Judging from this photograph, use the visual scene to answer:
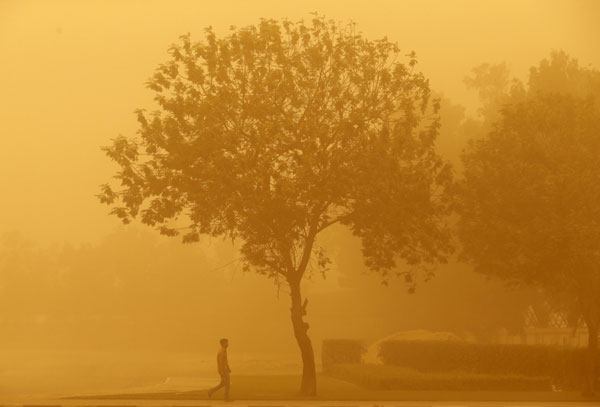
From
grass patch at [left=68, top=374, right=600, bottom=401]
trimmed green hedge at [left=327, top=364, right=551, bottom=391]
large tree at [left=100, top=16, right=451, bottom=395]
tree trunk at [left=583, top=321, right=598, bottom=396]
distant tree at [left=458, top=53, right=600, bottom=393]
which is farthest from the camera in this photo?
trimmed green hedge at [left=327, top=364, right=551, bottom=391]

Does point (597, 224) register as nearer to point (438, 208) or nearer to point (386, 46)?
point (438, 208)

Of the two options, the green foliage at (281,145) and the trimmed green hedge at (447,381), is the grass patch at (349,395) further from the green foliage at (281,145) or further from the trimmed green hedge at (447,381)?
the green foliage at (281,145)

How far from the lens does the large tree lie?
110 ft

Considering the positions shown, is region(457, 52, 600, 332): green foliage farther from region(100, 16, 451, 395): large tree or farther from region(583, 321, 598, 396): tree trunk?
region(100, 16, 451, 395): large tree

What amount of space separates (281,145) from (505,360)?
16.0 meters

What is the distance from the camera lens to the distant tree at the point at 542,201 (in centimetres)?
3566

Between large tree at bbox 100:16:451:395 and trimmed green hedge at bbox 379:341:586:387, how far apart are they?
8.96 meters

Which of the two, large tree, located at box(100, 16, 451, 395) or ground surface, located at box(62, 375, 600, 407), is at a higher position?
large tree, located at box(100, 16, 451, 395)

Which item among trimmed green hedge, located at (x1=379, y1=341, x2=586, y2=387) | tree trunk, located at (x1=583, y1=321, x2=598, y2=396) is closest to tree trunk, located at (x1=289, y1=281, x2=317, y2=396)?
tree trunk, located at (x1=583, y1=321, x2=598, y2=396)

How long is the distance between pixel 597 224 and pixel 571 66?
24.1 metres

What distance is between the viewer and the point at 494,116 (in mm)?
62344

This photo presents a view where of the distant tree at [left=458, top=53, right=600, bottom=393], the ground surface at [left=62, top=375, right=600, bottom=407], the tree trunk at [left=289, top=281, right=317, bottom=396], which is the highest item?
the distant tree at [left=458, top=53, right=600, bottom=393]

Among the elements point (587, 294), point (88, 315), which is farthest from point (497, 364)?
point (88, 315)

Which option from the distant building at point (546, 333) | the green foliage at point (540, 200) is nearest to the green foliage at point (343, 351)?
the green foliage at point (540, 200)
